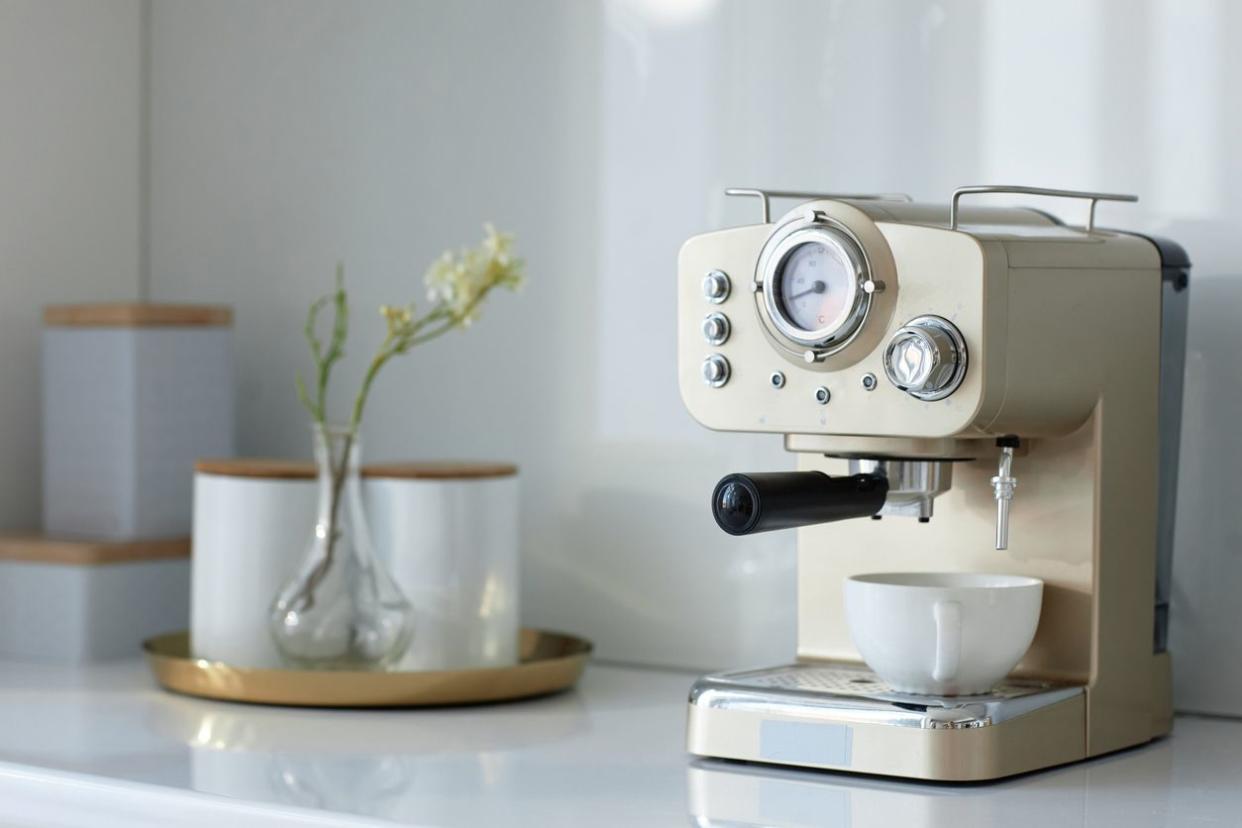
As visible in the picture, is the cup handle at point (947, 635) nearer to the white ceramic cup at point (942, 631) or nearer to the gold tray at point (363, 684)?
the white ceramic cup at point (942, 631)

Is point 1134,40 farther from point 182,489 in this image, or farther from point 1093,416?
point 182,489

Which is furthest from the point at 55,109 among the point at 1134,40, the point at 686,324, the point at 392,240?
the point at 1134,40

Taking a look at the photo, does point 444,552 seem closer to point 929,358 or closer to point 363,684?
point 363,684

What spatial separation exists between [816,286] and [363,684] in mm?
418

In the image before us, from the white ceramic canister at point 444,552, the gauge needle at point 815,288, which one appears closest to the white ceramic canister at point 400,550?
the white ceramic canister at point 444,552

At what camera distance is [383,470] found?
117 centimetres

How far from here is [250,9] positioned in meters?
Result: 1.46

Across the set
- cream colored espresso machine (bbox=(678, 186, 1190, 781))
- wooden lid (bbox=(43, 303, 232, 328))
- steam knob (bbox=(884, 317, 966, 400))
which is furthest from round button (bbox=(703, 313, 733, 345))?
wooden lid (bbox=(43, 303, 232, 328))

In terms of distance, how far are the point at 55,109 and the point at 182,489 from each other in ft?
1.13

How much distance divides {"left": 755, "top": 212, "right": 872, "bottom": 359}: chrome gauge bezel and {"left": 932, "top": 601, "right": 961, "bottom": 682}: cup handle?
0.46 feet

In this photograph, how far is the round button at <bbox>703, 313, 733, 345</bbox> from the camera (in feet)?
2.97

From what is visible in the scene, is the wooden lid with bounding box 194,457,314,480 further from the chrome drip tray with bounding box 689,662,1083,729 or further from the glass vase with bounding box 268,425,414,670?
the chrome drip tray with bounding box 689,662,1083,729

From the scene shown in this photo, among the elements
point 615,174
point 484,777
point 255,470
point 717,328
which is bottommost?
→ point 484,777

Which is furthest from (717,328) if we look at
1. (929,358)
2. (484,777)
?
(484,777)
